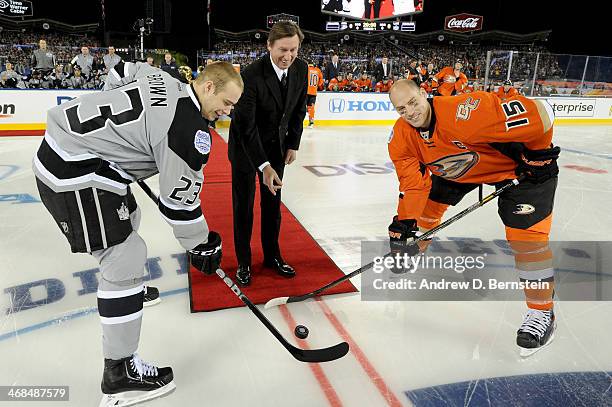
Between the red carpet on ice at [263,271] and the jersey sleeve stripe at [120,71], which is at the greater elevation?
the jersey sleeve stripe at [120,71]

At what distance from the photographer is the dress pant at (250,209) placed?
2545mm

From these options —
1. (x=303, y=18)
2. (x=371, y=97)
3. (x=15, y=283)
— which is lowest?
(x=15, y=283)

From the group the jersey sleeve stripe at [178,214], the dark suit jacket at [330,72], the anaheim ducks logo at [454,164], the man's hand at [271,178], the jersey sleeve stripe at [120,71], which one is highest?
the dark suit jacket at [330,72]

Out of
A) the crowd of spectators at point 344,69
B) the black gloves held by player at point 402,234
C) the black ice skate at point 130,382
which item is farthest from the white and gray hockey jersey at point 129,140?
the crowd of spectators at point 344,69

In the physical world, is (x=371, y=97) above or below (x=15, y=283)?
above

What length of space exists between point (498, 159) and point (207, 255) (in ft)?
4.69

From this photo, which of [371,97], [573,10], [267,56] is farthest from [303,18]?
[267,56]

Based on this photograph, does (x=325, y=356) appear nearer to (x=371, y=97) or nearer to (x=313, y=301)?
(x=313, y=301)

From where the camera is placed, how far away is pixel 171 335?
85.3 inches

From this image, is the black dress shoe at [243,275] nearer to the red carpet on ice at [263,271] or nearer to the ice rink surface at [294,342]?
the red carpet on ice at [263,271]

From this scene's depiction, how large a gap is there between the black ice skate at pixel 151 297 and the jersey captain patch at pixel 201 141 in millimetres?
1235

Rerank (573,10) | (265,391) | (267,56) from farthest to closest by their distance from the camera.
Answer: (573,10)
(267,56)
(265,391)

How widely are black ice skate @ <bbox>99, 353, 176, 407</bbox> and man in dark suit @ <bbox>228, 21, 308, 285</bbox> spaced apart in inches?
35.6

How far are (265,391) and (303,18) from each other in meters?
25.8
